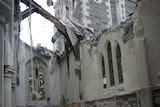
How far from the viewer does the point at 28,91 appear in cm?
1838

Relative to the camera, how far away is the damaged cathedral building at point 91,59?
6.81 metres

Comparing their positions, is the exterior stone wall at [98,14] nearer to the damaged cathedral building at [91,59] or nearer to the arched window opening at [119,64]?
the damaged cathedral building at [91,59]

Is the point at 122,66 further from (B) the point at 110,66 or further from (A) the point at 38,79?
(A) the point at 38,79

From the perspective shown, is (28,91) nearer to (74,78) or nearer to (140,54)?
(74,78)

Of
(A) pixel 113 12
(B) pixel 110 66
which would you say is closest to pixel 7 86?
(B) pixel 110 66

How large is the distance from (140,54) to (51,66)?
12433 mm

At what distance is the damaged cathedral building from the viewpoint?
22.3 ft

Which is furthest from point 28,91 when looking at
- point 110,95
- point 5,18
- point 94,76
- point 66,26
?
point 5,18

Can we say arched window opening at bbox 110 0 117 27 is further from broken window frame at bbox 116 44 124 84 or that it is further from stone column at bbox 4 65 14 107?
stone column at bbox 4 65 14 107

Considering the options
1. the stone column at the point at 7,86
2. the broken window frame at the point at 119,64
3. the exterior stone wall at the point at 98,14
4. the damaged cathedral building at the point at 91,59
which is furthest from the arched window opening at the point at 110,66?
the stone column at the point at 7,86

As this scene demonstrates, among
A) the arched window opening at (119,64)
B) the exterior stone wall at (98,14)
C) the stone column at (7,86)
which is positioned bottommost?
the stone column at (7,86)

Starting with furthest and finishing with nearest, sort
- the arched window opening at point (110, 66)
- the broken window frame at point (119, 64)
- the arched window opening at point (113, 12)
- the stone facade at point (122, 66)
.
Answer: the arched window opening at point (113, 12), the arched window opening at point (110, 66), the broken window frame at point (119, 64), the stone facade at point (122, 66)

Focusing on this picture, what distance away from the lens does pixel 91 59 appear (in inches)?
522

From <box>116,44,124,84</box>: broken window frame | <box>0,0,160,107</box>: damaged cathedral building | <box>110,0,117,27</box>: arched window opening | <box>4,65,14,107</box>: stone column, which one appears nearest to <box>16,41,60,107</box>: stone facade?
<box>0,0,160,107</box>: damaged cathedral building
